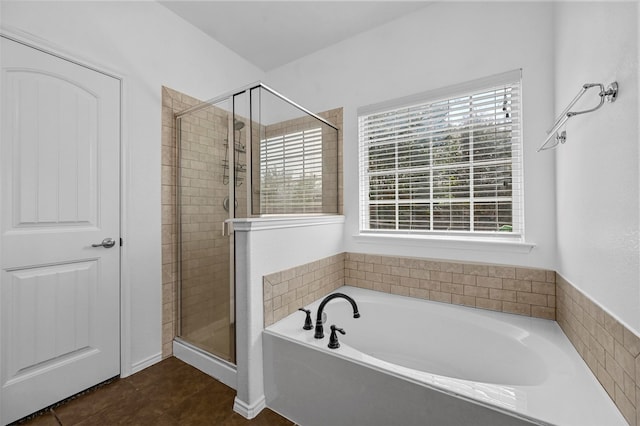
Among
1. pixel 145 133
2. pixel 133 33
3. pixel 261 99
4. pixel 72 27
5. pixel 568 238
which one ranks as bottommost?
pixel 568 238

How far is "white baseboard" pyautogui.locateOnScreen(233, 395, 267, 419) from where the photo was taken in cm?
153

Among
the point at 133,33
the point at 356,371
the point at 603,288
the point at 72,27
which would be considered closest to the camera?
the point at 603,288

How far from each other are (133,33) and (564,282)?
3287 mm

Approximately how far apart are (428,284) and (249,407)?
1.49m

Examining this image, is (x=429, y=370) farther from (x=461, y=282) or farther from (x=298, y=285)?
(x=298, y=285)

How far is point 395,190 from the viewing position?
2.36 meters

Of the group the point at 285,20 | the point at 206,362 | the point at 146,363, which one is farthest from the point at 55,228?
the point at 285,20

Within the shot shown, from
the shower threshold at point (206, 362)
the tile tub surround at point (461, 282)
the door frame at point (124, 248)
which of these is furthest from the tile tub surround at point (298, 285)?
the door frame at point (124, 248)

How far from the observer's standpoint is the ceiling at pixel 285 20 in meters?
2.17

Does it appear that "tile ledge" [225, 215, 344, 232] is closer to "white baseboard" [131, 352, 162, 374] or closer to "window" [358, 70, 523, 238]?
"window" [358, 70, 523, 238]

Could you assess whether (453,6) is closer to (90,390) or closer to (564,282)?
(564,282)

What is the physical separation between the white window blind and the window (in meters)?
0.48

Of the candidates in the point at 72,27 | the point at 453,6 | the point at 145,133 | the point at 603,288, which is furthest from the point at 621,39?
the point at 72,27

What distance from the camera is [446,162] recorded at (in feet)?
6.93
